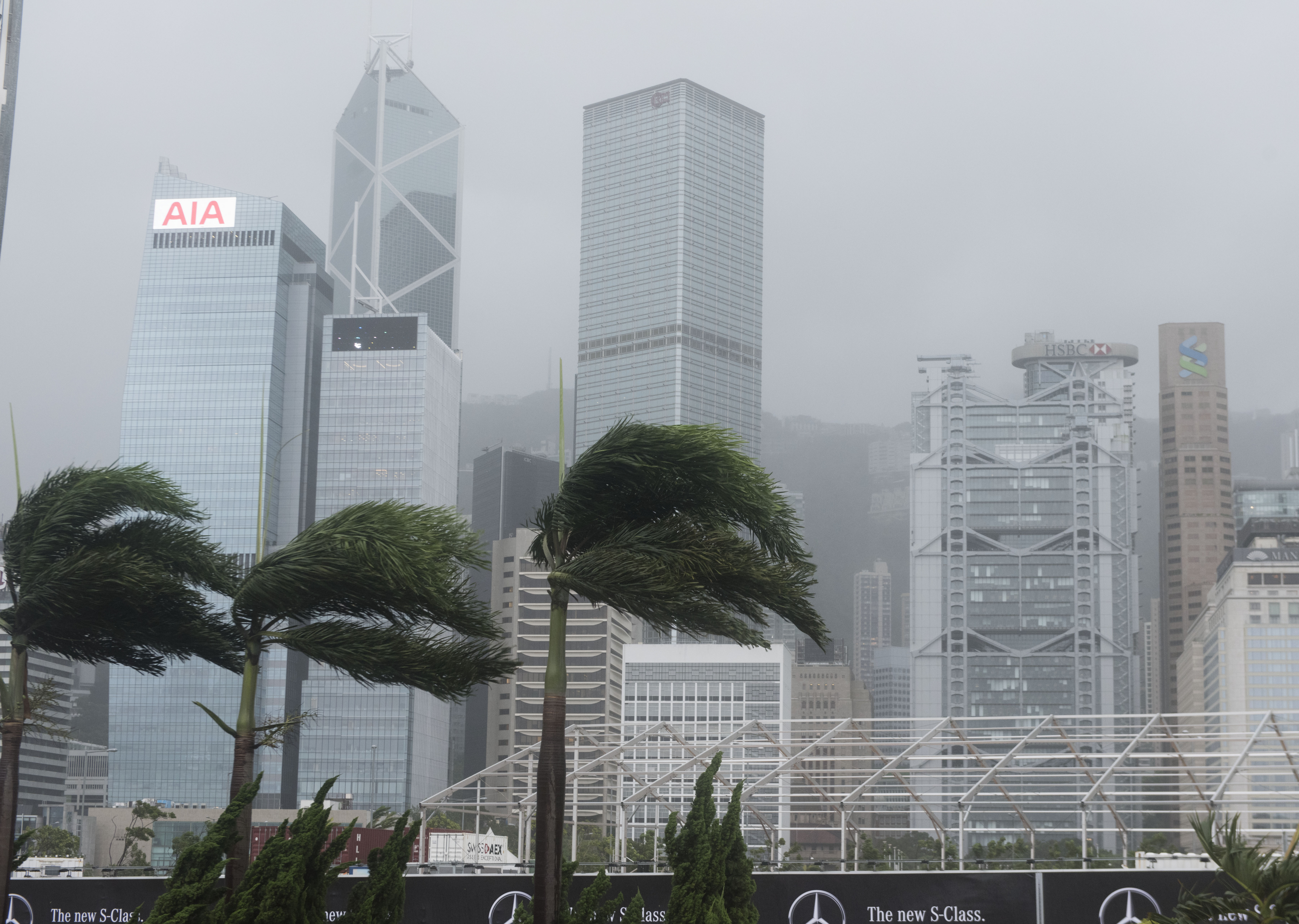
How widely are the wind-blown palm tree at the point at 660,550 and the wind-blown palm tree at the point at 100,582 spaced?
5273mm

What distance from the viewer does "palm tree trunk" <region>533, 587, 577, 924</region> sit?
16.9 meters

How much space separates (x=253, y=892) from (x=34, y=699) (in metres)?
41.0

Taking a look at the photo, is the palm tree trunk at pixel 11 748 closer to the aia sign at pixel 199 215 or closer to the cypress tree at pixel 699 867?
the cypress tree at pixel 699 867

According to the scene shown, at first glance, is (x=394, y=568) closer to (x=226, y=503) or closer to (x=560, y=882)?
(x=560, y=882)

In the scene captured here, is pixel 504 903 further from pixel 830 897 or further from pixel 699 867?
pixel 699 867

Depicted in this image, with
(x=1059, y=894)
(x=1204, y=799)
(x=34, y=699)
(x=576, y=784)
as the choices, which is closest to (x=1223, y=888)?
(x=1059, y=894)

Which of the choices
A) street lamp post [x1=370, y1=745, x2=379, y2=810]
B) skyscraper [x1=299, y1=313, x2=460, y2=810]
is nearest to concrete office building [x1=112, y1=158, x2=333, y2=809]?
skyscraper [x1=299, y1=313, x2=460, y2=810]

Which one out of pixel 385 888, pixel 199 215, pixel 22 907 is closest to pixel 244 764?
pixel 385 888

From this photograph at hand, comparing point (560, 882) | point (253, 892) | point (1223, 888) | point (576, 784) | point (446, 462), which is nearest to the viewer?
point (253, 892)

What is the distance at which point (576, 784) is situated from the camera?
43.4m

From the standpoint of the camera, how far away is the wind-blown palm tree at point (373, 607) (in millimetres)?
17406

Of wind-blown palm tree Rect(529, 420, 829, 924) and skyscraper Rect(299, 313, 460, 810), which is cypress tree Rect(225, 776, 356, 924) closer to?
wind-blown palm tree Rect(529, 420, 829, 924)

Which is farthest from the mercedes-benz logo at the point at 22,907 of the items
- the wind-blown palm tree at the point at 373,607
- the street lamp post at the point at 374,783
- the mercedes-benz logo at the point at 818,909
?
the street lamp post at the point at 374,783

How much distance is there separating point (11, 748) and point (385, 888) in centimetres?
535
